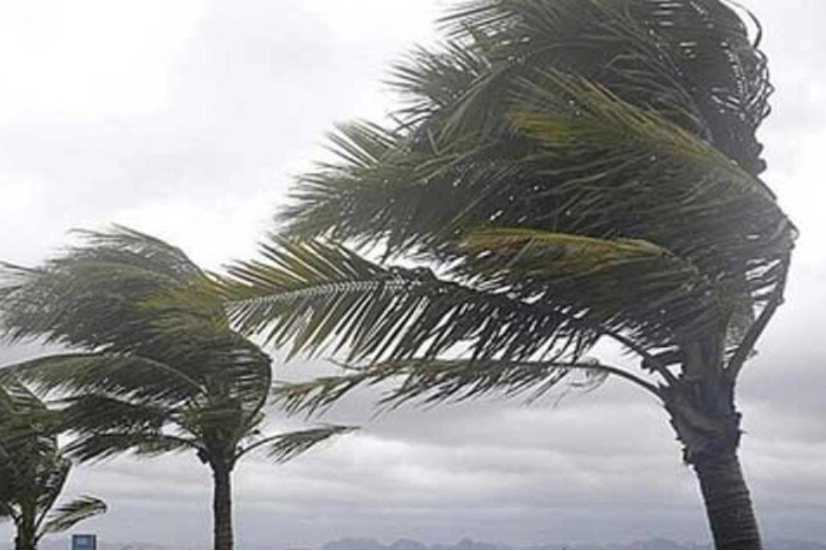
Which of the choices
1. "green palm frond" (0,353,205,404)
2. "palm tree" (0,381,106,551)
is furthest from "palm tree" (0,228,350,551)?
"palm tree" (0,381,106,551)

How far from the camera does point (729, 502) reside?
7668 millimetres

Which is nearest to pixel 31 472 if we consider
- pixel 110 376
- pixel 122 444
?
pixel 122 444

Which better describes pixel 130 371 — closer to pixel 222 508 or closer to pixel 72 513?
pixel 222 508

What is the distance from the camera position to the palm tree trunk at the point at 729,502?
763 cm

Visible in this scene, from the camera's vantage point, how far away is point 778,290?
765 centimetres

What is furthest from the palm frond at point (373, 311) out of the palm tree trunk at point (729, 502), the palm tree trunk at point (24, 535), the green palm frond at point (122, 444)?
the palm tree trunk at point (24, 535)

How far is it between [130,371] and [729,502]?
713cm

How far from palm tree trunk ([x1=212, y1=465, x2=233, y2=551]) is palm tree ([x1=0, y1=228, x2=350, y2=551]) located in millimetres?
11

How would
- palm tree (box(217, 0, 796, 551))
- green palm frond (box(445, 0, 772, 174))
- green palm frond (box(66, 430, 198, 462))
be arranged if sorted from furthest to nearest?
green palm frond (box(66, 430, 198, 462)) < green palm frond (box(445, 0, 772, 174)) < palm tree (box(217, 0, 796, 551))

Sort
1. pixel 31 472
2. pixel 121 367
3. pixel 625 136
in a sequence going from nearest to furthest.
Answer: pixel 625 136 → pixel 121 367 → pixel 31 472

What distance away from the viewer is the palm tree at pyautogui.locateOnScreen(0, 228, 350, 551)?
12.8 meters

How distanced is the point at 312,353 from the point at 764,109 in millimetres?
3609

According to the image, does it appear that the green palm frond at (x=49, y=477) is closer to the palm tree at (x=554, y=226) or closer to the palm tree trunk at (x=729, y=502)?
the palm tree at (x=554, y=226)

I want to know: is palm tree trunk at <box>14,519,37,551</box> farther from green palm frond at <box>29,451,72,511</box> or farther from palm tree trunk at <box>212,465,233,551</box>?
palm tree trunk at <box>212,465,233,551</box>
